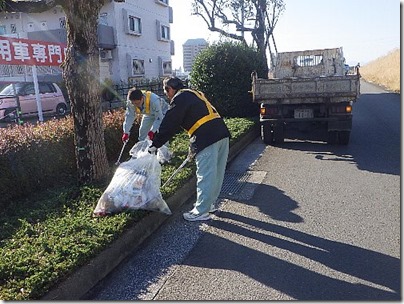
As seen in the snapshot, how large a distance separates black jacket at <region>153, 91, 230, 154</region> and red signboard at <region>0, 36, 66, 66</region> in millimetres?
5216

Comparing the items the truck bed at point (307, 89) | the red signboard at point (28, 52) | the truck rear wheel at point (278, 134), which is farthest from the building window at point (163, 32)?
the truck rear wheel at point (278, 134)

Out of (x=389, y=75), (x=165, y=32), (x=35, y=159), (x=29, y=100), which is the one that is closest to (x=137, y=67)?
(x=165, y=32)

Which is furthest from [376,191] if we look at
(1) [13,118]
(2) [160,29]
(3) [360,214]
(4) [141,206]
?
(2) [160,29]

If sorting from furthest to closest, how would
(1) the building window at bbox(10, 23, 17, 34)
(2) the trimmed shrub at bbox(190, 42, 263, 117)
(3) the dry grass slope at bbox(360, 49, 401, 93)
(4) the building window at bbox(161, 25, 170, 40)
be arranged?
1. (4) the building window at bbox(161, 25, 170, 40)
2. (3) the dry grass slope at bbox(360, 49, 401, 93)
3. (1) the building window at bbox(10, 23, 17, 34)
4. (2) the trimmed shrub at bbox(190, 42, 263, 117)

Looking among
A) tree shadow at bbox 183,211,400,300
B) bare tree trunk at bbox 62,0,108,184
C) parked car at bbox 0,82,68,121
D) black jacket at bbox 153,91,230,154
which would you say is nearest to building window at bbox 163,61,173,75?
parked car at bbox 0,82,68,121

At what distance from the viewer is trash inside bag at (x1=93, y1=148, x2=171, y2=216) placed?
3.78 m

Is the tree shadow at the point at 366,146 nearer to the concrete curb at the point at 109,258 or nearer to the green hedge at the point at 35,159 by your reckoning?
the concrete curb at the point at 109,258

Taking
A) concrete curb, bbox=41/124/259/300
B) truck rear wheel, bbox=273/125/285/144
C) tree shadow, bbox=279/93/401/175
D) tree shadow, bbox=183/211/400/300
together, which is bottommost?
tree shadow, bbox=183/211/400/300

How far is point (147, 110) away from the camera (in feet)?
19.1

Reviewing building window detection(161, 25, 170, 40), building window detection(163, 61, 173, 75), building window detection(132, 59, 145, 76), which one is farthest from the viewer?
building window detection(163, 61, 173, 75)

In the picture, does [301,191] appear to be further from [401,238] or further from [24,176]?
[24,176]

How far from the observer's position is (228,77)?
10.3m

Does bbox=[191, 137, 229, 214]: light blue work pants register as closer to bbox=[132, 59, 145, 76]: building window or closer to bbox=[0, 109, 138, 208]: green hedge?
bbox=[0, 109, 138, 208]: green hedge

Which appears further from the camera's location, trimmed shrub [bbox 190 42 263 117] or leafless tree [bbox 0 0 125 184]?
trimmed shrub [bbox 190 42 263 117]
